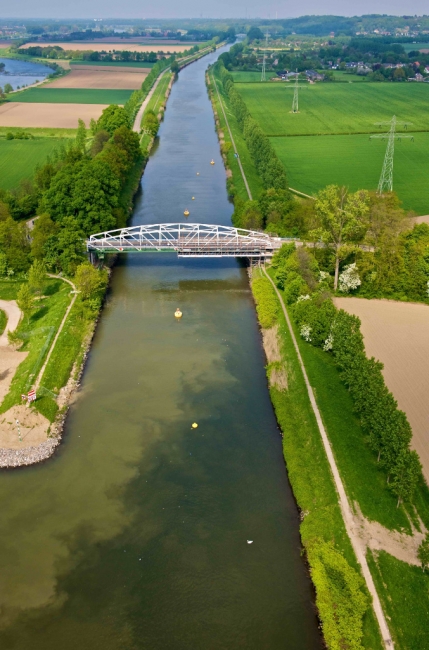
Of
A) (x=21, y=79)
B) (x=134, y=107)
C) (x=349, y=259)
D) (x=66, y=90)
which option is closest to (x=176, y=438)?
(x=349, y=259)

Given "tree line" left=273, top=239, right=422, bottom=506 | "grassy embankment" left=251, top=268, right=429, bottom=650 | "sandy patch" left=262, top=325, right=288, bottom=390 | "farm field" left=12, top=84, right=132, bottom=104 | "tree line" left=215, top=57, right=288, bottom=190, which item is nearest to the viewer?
"grassy embankment" left=251, top=268, right=429, bottom=650

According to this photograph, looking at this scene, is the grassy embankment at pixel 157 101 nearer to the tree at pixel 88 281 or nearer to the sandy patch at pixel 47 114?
the sandy patch at pixel 47 114

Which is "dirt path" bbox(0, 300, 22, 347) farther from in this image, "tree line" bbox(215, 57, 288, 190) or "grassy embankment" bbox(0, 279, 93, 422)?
"tree line" bbox(215, 57, 288, 190)

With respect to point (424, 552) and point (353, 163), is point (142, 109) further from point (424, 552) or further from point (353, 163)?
point (424, 552)

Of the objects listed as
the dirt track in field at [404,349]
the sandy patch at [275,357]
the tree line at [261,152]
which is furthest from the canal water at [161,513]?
the tree line at [261,152]

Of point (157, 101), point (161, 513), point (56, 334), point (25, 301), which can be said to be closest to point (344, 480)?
point (161, 513)

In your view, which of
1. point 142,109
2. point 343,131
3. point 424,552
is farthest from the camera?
point 142,109

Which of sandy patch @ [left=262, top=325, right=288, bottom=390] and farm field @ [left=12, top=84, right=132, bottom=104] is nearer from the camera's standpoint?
sandy patch @ [left=262, top=325, right=288, bottom=390]

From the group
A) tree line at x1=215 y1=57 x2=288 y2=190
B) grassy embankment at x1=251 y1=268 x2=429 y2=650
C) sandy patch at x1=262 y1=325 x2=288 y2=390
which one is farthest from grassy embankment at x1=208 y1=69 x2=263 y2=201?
grassy embankment at x1=251 y1=268 x2=429 y2=650
